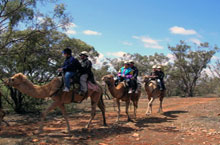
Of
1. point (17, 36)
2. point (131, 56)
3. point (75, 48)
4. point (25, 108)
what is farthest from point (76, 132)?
point (131, 56)

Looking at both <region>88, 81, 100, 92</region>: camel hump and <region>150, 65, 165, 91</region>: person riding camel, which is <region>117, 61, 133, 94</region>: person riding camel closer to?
<region>88, 81, 100, 92</region>: camel hump

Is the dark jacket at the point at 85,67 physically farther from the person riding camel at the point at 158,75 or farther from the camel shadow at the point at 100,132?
the person riding camel at the point at 158,75

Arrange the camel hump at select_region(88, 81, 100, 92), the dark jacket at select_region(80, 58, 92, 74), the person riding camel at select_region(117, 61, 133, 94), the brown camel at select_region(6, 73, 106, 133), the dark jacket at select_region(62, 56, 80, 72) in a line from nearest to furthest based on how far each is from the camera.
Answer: the brown camel at select_region(6, 73, 106, 133) < the dark jacket at select_region(62, 56, 80, 72) < the dark jacket at select_region(80, 58, 92, 74) < the camel hump at select_region(88, 81, 100, 92) < the person riding camel at select_region(117, 61, 133, 94)

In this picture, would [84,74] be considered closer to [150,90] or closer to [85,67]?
[85,67]

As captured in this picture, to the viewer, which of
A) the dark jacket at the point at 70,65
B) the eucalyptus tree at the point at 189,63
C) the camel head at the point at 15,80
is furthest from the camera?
the eucalyptus tree at the point at 189,63

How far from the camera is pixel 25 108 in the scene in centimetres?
1484

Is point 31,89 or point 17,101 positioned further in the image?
point 17,101

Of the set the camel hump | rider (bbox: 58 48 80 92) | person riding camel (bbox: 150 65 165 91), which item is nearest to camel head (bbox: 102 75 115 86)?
the camel hump

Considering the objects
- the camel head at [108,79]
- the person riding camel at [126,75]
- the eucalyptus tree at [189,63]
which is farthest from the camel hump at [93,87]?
the eucalyptus tree at [189,63]

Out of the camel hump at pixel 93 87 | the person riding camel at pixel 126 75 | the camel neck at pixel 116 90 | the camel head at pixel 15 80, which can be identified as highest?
the person riding camel at pixel 126 75

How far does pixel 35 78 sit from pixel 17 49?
9.06ft

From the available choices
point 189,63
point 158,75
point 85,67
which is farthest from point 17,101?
point 189,63

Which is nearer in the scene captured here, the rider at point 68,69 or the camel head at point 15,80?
A: the camel head at point 15,80

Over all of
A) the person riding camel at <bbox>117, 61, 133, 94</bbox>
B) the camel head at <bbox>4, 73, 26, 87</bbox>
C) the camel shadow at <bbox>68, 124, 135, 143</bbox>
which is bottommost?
the camel shadow at <bbox>68, 124, 135, 143</bbox>
